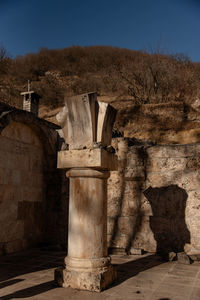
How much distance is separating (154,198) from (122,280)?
2680 millimetres

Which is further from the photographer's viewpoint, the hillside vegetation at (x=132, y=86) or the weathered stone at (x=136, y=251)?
the hillside vegetation at (x=132, y=86)

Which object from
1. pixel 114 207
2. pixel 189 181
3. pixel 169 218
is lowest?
pixel 169 218

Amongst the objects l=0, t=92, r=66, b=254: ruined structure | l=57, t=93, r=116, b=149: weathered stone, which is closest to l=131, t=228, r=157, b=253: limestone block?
l=0, t=92, r=66, b=254: ruined structure

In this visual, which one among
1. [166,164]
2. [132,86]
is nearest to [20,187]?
[166,164]

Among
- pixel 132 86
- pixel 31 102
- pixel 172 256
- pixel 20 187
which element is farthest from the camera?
pixel 132 86

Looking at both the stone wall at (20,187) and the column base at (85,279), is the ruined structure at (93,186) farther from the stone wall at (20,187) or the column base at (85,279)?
the column base at (85,279)

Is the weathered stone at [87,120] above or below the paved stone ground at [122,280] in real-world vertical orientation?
above

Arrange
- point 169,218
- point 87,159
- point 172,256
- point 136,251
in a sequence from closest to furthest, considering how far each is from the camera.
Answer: point 87,159 → point 172,256 → point 136,251 → point 169,218

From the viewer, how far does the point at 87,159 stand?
166 inches

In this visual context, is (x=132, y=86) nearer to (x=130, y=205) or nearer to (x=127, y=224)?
(x=130, y=205)

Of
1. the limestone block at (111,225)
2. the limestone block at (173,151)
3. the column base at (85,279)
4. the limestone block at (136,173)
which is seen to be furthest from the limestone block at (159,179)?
the column base at (85,279)

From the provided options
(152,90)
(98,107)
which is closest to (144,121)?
(152,90)

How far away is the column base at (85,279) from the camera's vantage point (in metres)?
3.90

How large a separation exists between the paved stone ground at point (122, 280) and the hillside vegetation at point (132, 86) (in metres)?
10.9
